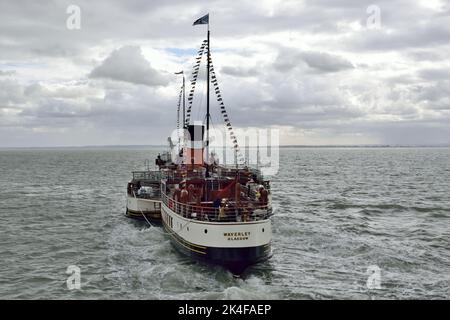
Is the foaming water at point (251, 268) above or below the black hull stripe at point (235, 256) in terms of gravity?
below

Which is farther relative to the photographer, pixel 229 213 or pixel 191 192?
pixel 191 192

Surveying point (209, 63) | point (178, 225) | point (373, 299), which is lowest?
point (373, 299)

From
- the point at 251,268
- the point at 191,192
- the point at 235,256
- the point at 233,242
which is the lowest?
the point at 251,268

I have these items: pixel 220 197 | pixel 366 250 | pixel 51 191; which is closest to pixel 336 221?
pixel 366 250

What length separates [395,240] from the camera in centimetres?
4294

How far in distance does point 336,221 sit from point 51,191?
56595mm
